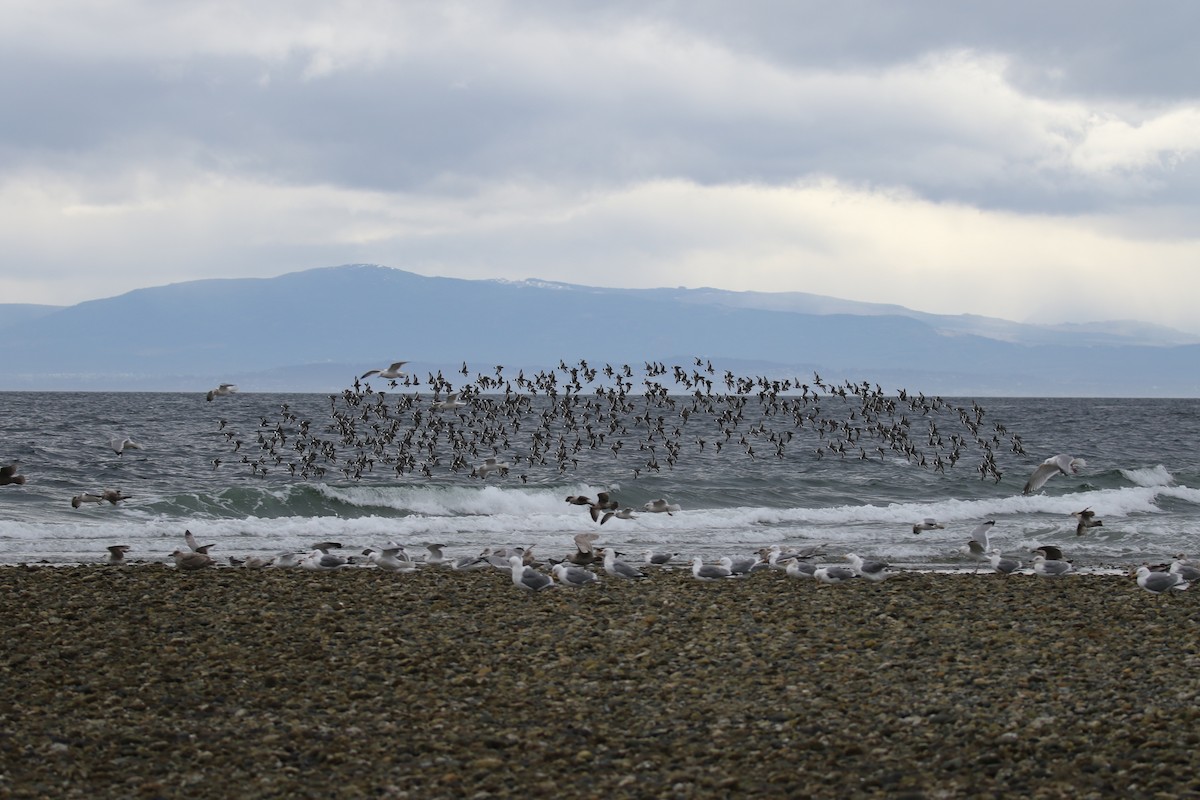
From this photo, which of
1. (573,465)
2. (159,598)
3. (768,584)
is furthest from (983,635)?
(573,465)

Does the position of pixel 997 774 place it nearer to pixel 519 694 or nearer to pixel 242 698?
pixel 519 694

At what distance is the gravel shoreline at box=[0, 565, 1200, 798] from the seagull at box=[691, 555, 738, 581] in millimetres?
2093

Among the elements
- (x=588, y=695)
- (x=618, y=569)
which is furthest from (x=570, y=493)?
(x=588, y=695)

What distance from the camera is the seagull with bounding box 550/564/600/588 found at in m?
16.8

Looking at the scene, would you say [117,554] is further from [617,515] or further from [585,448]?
[585,448]

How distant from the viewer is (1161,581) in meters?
16.5

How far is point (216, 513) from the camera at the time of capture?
29.8 metres

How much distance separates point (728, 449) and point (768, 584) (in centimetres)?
3629

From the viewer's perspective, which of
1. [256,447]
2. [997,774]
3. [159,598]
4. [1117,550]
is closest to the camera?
[997,774]

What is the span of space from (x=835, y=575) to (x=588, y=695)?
7.63 meters

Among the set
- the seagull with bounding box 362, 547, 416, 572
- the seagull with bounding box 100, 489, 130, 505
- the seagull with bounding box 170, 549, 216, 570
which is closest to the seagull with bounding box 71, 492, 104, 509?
the seagull with bounding box 100, 489, 130, 505

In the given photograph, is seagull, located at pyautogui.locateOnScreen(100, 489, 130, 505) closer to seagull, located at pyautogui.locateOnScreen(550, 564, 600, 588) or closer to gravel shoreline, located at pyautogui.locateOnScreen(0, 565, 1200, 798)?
gravel shoreline, located at pyautogui.locateOnScreen(0, 565, 1200, 798)

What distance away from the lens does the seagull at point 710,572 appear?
18.0 metres

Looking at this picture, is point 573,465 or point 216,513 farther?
point 573,465
